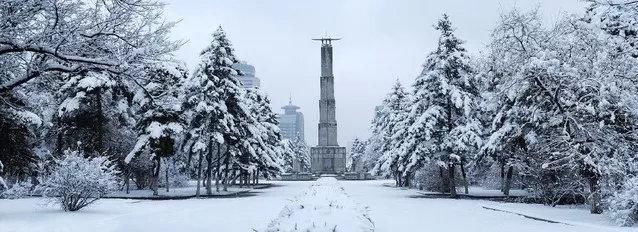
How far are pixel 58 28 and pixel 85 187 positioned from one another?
29.3ft

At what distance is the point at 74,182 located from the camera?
1734 centimetres

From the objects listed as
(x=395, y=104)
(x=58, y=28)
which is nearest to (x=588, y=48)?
(x=58, y=28)

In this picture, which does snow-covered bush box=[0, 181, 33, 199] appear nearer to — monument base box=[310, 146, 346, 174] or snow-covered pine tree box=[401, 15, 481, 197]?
snow-covered pine tree box=[401, 15, 481, 197]

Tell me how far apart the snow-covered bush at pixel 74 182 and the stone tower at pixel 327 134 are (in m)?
81.0

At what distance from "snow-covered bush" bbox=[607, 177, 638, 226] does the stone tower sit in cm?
8393

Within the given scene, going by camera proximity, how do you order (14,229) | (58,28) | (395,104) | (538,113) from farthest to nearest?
(395,104), (538,113), (14,229), (58,28)

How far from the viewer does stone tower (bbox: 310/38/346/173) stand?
99062 mm

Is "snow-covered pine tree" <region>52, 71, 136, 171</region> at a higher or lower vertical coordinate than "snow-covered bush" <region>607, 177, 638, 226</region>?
higher

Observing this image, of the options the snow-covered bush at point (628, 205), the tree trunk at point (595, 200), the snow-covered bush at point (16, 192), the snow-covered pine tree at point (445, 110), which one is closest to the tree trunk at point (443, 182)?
the snow-covered pine tree at point (445, 110)

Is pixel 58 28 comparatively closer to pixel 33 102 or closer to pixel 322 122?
pixel 33 102

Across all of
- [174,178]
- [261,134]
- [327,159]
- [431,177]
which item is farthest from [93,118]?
[327,159]

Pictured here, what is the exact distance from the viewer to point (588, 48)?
2009 centimetres

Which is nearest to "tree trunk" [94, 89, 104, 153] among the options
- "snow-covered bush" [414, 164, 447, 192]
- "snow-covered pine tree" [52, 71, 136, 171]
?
"snow-covered pine tree" [52, 71, 136, 171]

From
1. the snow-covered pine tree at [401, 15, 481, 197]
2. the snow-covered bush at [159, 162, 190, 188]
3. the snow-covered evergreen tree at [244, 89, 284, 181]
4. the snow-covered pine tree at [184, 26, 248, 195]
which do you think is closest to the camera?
the snow-covered pine tree at [401, 15, 481, 197]
